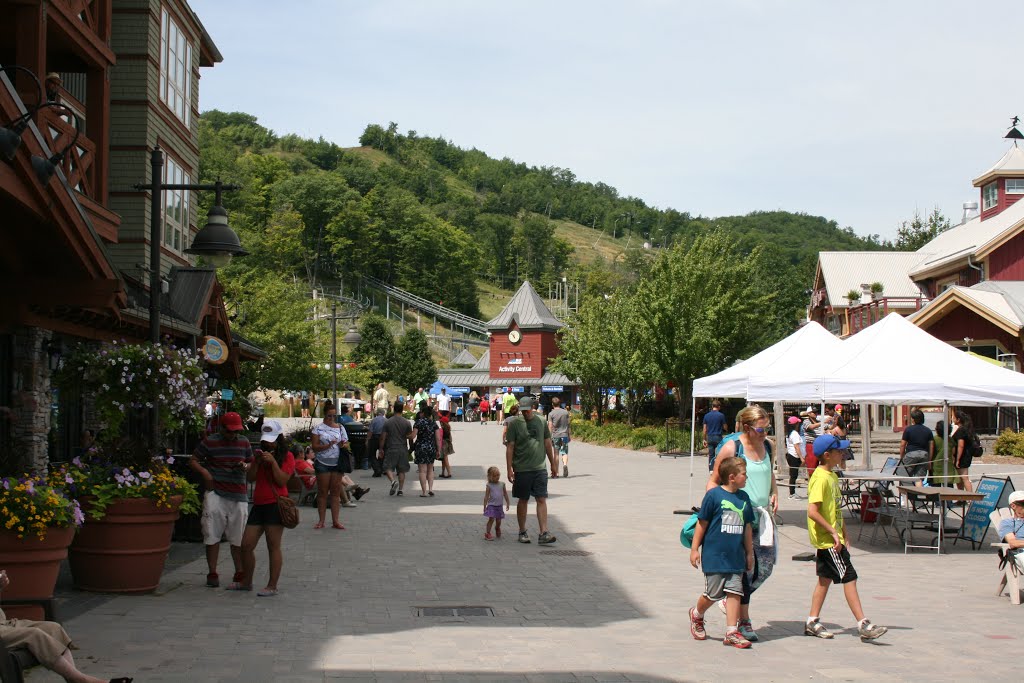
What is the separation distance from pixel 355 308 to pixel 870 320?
83488 mm

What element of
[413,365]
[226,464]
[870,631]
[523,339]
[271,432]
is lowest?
[870,631]

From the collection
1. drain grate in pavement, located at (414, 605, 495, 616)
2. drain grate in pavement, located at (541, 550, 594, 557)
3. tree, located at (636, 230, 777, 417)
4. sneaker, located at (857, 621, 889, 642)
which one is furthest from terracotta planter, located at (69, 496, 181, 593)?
tree, located at (636, 230, 777, 417)

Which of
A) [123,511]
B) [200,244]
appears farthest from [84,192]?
[123,511]

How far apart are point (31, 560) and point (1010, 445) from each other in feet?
93.0

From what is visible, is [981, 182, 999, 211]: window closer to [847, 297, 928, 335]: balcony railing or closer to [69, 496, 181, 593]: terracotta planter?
[847, 297, 928, 335]: balcony railing

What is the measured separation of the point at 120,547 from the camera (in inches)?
382

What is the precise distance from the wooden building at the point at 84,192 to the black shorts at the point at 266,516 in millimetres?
2001

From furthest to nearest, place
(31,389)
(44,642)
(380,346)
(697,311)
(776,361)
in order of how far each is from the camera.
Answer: (380,346)
(697,311)
(776,361)
(31,389)
(44,642)

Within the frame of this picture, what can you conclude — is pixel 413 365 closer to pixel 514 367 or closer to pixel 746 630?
pixel 514 367

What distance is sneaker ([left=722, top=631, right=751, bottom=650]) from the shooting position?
8.05 m

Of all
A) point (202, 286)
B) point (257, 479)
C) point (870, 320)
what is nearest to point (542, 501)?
point (257, 479)

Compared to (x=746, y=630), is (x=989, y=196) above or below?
above

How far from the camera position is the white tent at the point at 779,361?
1611 cm

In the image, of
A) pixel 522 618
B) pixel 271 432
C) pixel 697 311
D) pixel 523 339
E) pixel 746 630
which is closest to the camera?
pixel 746 630
